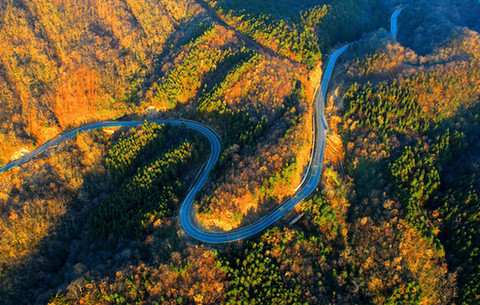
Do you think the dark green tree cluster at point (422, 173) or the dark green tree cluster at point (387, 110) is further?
the dark green tree cluster at point (387, 110)

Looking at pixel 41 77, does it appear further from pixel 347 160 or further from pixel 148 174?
pixel 347 160

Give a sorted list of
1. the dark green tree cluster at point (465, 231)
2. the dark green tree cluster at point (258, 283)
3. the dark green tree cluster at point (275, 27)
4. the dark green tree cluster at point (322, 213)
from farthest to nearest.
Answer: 1. the dark green tree cluster at point (275, 27)
2. the dark green tree cluster at point (322, 213)
3. the dark green tree cluster at point (465, 231)
4. the dark green tree cluster at point (258, 283)

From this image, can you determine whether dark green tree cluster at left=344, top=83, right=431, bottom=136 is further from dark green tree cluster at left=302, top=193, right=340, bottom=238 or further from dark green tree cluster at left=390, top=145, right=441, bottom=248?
dark green tree cluster at left=302, top=193, right=340, bottom=238

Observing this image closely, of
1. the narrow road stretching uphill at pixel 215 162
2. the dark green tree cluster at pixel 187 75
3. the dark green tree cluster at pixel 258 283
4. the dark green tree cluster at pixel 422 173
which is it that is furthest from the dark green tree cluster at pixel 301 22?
the dark green tree cluster at pixel 258 283

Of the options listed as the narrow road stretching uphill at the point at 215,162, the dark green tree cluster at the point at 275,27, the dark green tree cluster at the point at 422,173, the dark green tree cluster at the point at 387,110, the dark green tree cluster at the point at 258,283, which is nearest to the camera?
the dark green tree cluster at the point at 258,283

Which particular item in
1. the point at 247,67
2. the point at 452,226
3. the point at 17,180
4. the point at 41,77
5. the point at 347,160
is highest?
the point at 41,77

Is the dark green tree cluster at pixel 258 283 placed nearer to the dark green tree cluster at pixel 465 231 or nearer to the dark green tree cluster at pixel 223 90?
the dark green tree cluster at pixel 465 231

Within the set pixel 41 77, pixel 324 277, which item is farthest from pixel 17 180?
pixel 324 277
